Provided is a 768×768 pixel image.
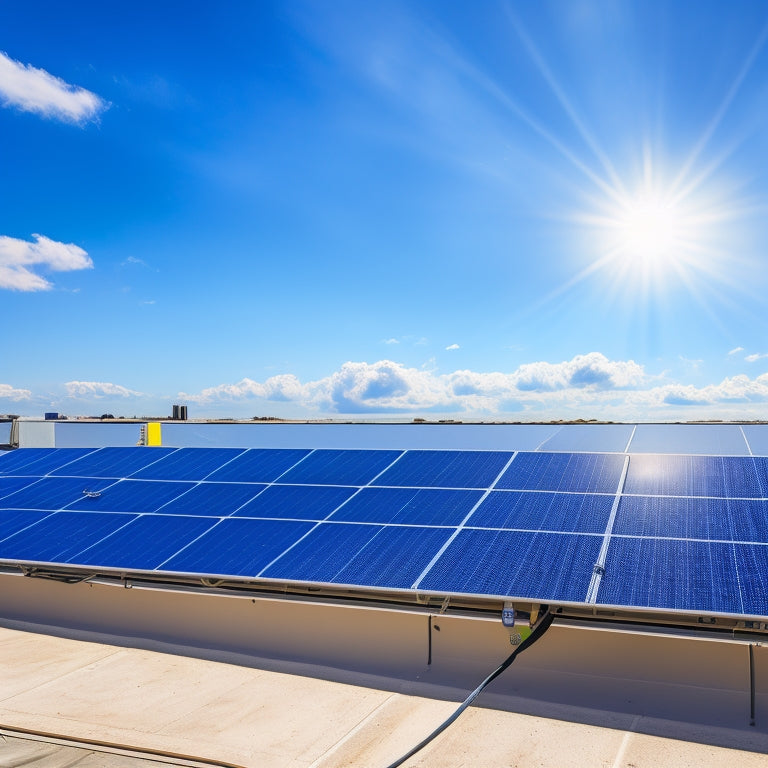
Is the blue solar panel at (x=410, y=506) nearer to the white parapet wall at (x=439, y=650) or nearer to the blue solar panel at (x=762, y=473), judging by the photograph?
the white parapet wall at (x=439, y=650)

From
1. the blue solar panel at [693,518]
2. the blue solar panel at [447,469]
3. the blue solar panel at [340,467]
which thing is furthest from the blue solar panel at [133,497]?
the blue solar panel at [693,518]

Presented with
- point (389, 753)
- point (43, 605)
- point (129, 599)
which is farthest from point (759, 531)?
point (43, 605)

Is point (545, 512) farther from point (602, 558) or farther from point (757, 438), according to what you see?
point (757, 438)

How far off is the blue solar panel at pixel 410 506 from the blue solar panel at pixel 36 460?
10466mm

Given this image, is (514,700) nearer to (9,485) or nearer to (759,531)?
(759,531)

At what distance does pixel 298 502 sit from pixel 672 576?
7.72 m

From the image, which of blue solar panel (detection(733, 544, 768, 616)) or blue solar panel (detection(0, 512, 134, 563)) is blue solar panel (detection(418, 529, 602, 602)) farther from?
blue solar panel (detection(0, 512, 134, 563))

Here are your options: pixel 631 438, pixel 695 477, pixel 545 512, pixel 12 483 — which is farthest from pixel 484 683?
pixel 12 483

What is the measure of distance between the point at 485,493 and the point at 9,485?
13251 millimetres

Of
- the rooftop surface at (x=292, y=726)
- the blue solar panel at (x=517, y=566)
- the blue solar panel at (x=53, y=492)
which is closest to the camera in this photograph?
the rooftop surface at (x=292, y=726)

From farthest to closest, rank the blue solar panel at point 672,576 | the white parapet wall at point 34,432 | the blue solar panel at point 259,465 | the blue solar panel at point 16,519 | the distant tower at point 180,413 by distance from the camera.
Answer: the distant tower at point 180,413, the white parapet wall at point 34,432, the blue solar panel at point 259,465, the blue solar panel at point 16,519, the blue solar panel at point 672,576

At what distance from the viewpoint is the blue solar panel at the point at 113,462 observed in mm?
19259

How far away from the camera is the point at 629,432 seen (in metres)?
23.4

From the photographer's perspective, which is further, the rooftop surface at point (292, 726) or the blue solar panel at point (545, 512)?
the blue solar panel at point (545, 512)
